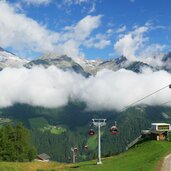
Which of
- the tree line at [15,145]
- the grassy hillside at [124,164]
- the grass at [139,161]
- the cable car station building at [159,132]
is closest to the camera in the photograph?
the grass at [139,161]

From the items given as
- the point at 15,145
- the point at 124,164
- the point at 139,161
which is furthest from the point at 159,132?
the point at 15,145

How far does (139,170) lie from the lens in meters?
60.6

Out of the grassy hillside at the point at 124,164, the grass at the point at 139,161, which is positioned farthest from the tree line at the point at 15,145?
Result: the grass at the point at 139,161

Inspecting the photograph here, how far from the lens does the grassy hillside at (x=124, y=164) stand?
67000 millimetres

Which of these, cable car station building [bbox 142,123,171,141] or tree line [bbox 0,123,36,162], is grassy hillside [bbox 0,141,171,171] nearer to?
cable car station building [bbox 142,123,171,141]

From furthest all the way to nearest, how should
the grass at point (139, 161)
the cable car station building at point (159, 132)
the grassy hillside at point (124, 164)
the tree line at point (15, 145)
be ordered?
the tree line at point (15, 145) → the cable car station building at point (159, 132) → the grassy hillside at point (124, 164) → the grass at point (139, 161)

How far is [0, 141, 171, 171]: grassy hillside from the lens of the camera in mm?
67000

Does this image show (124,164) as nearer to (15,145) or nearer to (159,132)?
(159,132)

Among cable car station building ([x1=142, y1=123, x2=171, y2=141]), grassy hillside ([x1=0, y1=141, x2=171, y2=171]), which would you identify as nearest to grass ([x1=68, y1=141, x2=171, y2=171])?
grassy hillside ([x1=0, y1=141, x2=171, y2=171])

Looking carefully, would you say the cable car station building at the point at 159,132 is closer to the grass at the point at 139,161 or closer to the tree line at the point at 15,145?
the grass at the point at 139,161

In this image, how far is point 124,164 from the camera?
7225cm

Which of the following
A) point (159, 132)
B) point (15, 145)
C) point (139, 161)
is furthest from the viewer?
point (15, 145)

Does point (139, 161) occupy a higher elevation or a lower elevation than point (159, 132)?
lower

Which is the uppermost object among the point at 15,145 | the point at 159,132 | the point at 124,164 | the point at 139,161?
the point at 159,132
